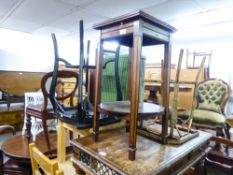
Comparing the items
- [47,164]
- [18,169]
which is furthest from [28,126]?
[47,164]

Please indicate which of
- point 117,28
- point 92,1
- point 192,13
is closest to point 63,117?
point 117,28

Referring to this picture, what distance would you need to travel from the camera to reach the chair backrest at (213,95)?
258 cm

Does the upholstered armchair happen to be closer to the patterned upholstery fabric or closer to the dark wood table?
the patterned upholstery fabric

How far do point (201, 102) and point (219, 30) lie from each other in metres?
1.65

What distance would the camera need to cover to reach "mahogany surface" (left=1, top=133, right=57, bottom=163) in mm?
2027

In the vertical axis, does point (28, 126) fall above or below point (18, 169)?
above

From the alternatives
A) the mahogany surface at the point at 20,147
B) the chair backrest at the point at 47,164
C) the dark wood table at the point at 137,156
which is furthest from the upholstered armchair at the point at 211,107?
the mahogany surface at the point at 20,147

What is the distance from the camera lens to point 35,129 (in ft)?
8.73

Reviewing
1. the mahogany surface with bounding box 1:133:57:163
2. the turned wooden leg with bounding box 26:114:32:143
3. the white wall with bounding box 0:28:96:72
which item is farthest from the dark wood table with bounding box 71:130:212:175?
the white wall with bounding box 0:28:96:72

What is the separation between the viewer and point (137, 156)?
35.6 inches

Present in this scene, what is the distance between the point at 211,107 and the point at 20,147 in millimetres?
2669

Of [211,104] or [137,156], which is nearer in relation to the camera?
[137,156]

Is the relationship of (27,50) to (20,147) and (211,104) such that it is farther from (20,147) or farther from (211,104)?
(211,104)

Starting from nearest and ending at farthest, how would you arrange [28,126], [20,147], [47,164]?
[47,164], [20,147], [28,126]
